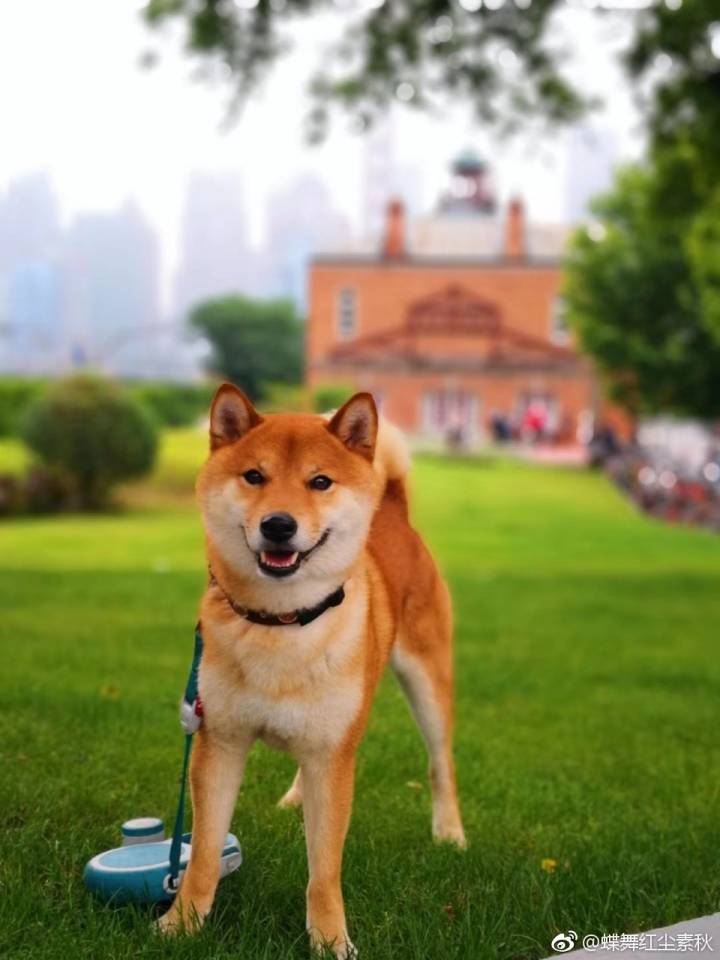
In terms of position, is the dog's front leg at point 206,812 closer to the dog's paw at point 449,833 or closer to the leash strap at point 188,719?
the leash strap at point 188,719

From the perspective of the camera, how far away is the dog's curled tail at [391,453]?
13.9ft

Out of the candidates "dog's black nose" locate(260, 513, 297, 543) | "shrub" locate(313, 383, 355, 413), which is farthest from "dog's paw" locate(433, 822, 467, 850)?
"shrub" locate(313, 383, 355, 413)

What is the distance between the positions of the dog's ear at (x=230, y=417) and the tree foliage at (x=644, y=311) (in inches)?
1347

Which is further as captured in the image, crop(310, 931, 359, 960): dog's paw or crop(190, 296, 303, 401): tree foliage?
crop(190, 296, 303, 401): tree foliage

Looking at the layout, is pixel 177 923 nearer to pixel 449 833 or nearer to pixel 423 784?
pixel 449 833

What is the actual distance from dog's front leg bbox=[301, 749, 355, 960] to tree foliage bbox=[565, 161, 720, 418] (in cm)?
3426

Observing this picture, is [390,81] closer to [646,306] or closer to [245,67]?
[245,67]

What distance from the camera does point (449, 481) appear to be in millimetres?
32625

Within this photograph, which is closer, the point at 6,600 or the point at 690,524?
the point at 6,600

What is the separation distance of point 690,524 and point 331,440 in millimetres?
21989

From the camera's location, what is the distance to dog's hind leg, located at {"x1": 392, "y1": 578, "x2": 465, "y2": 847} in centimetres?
425

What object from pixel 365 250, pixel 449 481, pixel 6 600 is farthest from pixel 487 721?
pixel 365 250

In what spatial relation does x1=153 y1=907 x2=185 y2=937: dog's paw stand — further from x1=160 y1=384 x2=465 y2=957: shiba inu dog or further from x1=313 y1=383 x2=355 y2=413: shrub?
x1=313 y1=383 x2=355 y2=413: shrub

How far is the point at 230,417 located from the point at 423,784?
91.0 inches
